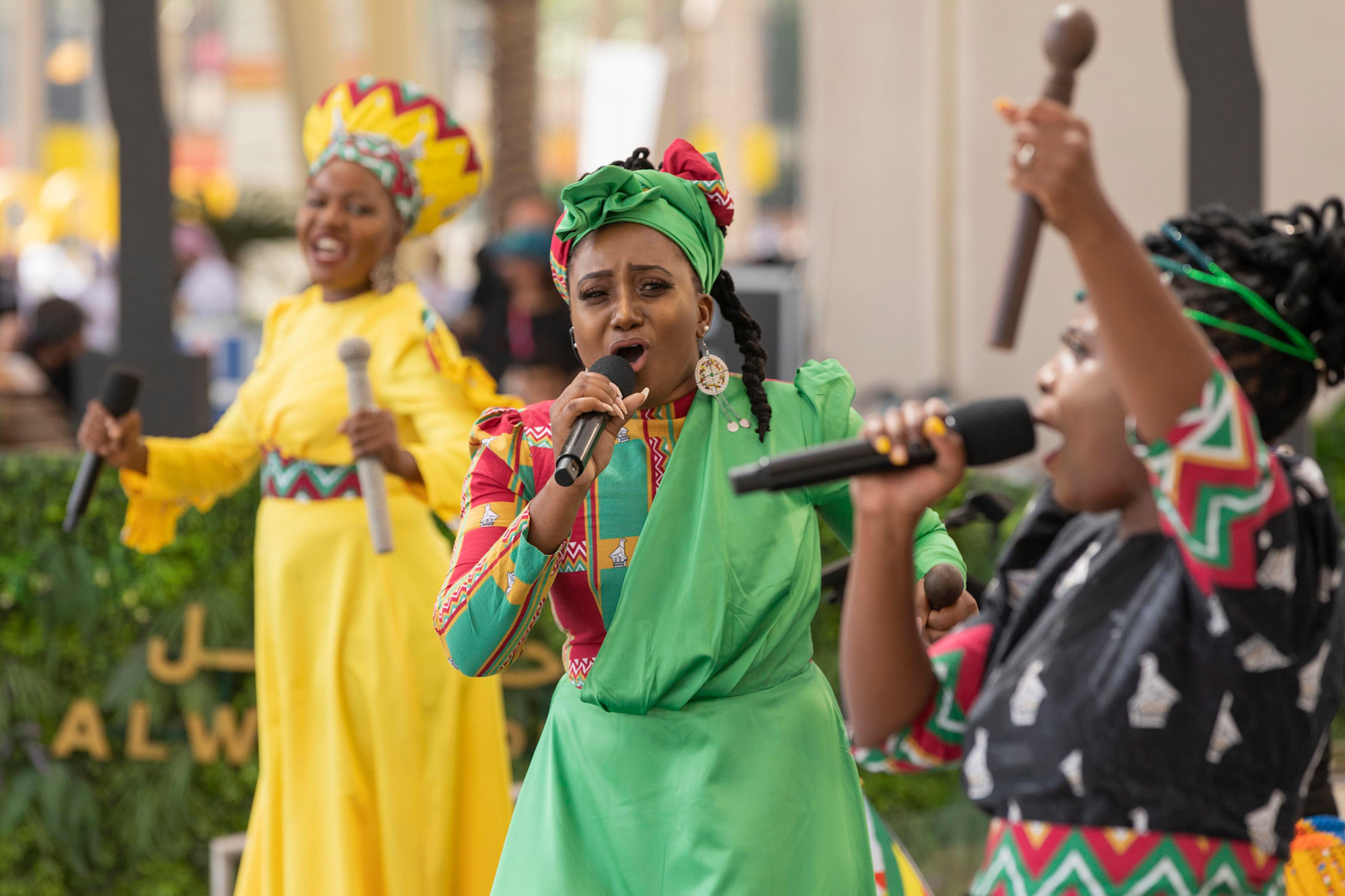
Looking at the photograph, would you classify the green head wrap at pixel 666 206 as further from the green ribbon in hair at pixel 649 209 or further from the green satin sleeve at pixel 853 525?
the green satin sleeve at pixel 853 525

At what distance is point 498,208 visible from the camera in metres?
15.5

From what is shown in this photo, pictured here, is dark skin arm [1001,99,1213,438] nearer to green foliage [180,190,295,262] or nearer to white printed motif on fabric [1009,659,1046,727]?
white printed motif on fabric [1009,659,1046,727]

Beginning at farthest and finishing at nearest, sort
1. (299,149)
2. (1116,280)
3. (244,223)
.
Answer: (299,149), (244,223), (1116,280)

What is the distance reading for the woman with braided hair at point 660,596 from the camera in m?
2.35

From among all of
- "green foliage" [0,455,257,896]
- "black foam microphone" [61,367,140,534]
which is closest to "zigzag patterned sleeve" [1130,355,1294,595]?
"black foam microphone" [61,367,140,534]

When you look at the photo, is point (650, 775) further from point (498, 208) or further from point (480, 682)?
point (498, 208)

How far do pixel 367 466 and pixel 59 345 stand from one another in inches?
233

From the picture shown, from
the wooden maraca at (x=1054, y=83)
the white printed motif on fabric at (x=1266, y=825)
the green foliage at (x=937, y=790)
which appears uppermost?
the wooden maraca at (x=1054, y=83)

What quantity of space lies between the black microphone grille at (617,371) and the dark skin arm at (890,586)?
0.60m

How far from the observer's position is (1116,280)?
1645mm

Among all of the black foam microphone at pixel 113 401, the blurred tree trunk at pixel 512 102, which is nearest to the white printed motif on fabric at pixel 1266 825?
the black foam microphone at pixel 113 401

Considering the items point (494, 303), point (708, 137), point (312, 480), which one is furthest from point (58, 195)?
point (312, 480)

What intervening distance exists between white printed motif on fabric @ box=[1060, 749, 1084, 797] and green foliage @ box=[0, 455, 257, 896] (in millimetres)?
3943

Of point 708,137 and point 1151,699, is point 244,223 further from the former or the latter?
point 708,137
